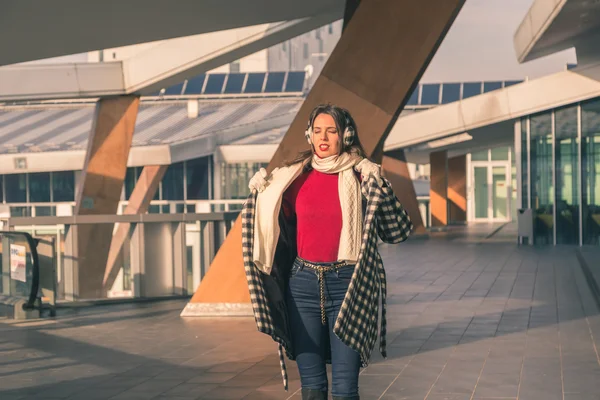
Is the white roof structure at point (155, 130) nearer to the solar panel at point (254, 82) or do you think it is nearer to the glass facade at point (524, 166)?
the solar panel at point (254, 82)

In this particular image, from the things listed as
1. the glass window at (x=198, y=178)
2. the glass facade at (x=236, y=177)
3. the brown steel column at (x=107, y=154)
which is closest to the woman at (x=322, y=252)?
the brown steel column at (x=107, y=154)

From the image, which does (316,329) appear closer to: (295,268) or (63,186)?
(295,268)

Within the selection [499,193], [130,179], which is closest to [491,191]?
[499,193]

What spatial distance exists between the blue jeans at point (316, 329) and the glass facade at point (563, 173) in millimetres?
24157

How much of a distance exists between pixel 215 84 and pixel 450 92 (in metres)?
10.9

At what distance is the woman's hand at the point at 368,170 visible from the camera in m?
4.98

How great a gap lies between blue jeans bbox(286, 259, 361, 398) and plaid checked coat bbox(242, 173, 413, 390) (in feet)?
0.18

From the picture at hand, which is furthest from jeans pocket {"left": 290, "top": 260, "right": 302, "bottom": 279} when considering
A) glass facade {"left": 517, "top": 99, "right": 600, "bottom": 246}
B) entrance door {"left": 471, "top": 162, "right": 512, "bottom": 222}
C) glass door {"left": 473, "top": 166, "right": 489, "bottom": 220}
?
glass door {"left": 473, "top": 166, "right": 489, "bottom": 220}

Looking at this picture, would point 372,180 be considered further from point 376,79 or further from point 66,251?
point 66,251

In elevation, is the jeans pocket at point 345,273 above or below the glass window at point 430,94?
below

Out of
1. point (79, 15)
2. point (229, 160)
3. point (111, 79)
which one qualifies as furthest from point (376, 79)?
point (229, 160)

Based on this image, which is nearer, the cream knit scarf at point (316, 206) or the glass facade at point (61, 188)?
the cream knit scarf at point (316, 206)

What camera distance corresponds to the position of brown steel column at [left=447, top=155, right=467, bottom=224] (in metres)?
53.2

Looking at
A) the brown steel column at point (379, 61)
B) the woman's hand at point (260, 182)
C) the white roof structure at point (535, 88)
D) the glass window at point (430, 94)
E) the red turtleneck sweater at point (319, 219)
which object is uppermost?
the glass window at point (430, 94)
